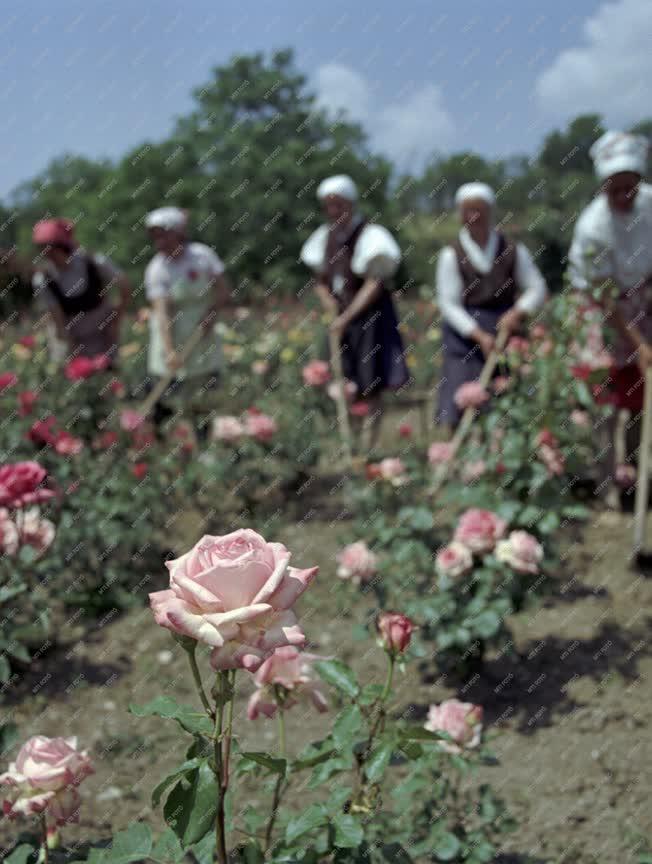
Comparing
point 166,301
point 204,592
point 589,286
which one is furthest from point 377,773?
point 166,301

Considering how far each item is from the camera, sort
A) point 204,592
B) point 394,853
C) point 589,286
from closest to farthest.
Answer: point 204,592
point 394,853
point 589,286

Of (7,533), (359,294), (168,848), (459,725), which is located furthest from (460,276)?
(168,848)

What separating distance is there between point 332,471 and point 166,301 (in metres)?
1.40

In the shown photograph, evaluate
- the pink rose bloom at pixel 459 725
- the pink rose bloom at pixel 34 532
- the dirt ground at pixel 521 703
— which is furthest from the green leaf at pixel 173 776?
the pink rose bloom at pixel 34 532

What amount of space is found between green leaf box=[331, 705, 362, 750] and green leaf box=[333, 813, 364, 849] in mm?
97

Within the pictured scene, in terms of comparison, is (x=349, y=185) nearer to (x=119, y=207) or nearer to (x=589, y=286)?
(x=589, y=286)

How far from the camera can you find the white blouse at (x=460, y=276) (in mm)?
4301

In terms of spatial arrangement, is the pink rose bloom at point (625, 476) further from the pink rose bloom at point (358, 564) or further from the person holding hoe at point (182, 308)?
the person holding hoe at point (182, 308)

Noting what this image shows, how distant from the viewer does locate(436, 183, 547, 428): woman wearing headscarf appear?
4.27m

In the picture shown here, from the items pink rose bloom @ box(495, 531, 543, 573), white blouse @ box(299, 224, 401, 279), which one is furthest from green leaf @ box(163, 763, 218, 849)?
white blouse @ box(299, 224, 401, 279)

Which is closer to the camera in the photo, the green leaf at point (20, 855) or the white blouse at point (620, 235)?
the green leaf at point (20, 855)

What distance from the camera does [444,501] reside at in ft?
10.2

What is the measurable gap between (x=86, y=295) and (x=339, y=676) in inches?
155

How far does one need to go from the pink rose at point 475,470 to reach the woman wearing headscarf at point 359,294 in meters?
1.65
